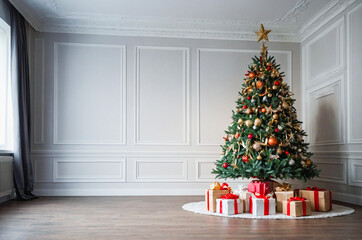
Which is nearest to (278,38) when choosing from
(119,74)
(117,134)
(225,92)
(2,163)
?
(225,92)

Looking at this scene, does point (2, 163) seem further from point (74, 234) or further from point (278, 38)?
point (278, 38)

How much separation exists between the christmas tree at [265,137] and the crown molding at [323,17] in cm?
134

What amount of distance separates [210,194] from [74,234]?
A: 1.66 metres

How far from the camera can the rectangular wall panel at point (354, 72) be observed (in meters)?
4.77

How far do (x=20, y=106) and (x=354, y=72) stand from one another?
444 centimetres

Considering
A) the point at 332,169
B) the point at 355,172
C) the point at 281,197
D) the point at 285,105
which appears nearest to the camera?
the point at 281,197

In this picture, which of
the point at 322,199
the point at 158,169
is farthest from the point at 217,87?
the point at 322,199

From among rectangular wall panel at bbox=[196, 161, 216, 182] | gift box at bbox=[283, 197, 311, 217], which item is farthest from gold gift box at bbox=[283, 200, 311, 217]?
rectangular wall panel at bbox=[196, 161, 216, 182]

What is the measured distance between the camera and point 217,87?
20.7 feet

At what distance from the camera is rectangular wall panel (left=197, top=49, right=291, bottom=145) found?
20.4 ft

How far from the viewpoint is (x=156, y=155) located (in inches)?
239

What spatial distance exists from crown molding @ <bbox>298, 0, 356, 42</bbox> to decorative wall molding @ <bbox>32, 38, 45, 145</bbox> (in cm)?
418

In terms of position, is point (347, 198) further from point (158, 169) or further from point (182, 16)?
point (182, 16)

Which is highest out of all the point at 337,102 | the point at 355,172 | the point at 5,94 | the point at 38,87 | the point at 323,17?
the point at 323,17
